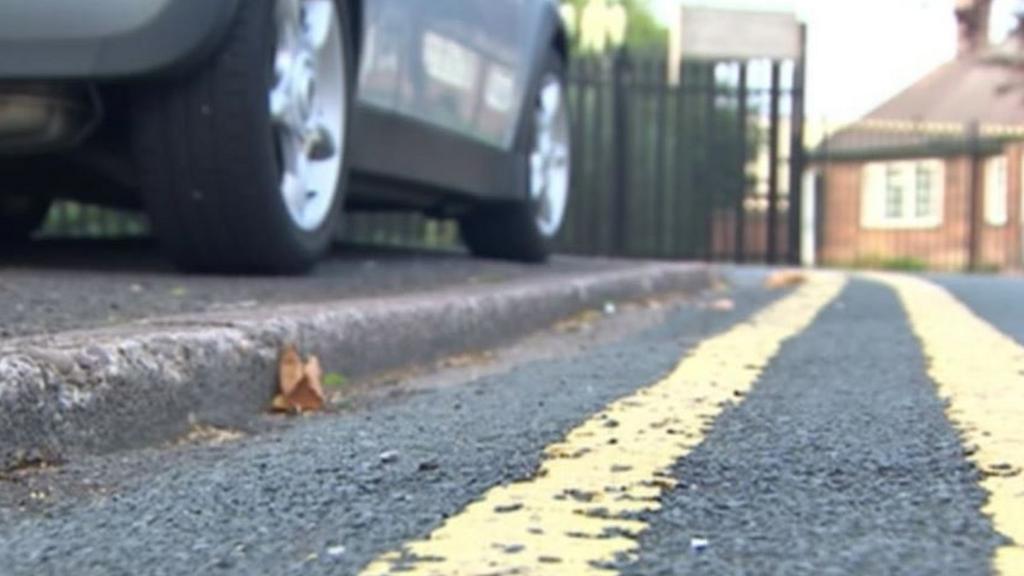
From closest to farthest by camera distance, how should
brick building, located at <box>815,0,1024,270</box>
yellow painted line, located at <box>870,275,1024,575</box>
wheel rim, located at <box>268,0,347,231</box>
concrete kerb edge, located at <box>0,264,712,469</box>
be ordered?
1. yellow painted line, located at <box>870,275,1024,575</box>
2. concrete kerb edge, located at <box>0,264,712,469</box>
3. wheel rim, located at <box>268,0,347,231</box>
4. brick building, located at <box>815,0,1024,270</box>

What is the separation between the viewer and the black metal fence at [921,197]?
19578 mm

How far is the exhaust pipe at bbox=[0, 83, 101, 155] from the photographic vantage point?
3.76 metres

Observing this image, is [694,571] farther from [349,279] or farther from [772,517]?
[349,279]

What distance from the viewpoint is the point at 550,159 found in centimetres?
699

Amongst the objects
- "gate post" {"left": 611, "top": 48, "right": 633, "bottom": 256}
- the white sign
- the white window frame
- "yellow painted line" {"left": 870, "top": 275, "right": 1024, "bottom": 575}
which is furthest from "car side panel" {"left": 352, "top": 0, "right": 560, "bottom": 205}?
the white window frame

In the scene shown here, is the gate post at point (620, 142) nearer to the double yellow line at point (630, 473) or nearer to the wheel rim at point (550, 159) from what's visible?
the wheel rim at point (550, 159)

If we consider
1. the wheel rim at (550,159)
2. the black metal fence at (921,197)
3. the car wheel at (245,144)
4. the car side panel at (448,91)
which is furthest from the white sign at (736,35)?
the car wheel at (245,144)

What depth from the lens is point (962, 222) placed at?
87.9ft

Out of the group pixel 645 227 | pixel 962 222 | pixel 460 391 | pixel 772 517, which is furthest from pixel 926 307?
pixel 962 222

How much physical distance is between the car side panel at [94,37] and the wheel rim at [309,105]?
351mm

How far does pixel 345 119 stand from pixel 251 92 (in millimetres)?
743

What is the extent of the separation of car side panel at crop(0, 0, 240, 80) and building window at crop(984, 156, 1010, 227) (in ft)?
72.1

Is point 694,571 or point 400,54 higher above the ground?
point 400,54

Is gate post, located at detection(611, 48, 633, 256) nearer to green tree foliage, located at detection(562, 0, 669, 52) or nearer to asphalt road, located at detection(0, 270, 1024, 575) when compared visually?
asphalt road, located at detection(0, 270, 1024, 575)
